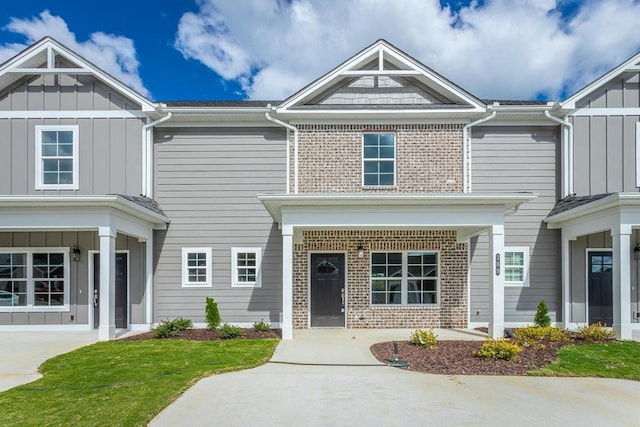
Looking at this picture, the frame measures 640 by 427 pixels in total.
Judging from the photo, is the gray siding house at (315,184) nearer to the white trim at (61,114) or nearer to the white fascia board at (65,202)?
the white trim at (61,114)

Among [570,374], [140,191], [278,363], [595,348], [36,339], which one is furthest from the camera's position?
[140,191]

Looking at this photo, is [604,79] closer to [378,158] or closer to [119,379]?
[378,158]

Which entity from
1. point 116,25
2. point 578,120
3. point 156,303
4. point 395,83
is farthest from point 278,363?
point 116,25

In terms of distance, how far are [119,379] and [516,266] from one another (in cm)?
977

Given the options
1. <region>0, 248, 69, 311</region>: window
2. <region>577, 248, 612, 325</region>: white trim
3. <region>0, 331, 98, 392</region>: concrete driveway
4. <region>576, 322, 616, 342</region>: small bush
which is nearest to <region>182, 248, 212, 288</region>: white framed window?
<region>0, 331, 98, 392</region>: concrete driveway

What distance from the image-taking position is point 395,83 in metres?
12.0

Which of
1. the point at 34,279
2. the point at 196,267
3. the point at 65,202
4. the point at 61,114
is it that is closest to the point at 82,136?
the point at 61,114

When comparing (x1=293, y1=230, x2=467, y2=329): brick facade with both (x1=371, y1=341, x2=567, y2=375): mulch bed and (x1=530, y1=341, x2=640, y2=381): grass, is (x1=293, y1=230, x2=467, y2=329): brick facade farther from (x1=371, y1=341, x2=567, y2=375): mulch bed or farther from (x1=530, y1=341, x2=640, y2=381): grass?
(x1=530, y1=341, x2=640, y2=381): grass

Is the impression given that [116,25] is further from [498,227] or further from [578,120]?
[578,120]

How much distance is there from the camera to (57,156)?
1165cm

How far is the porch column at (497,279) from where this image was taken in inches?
385

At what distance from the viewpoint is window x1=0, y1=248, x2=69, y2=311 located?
11.5 m

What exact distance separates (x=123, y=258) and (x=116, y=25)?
26.3ft

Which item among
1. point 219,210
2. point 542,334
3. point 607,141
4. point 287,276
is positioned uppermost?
point 607,141
